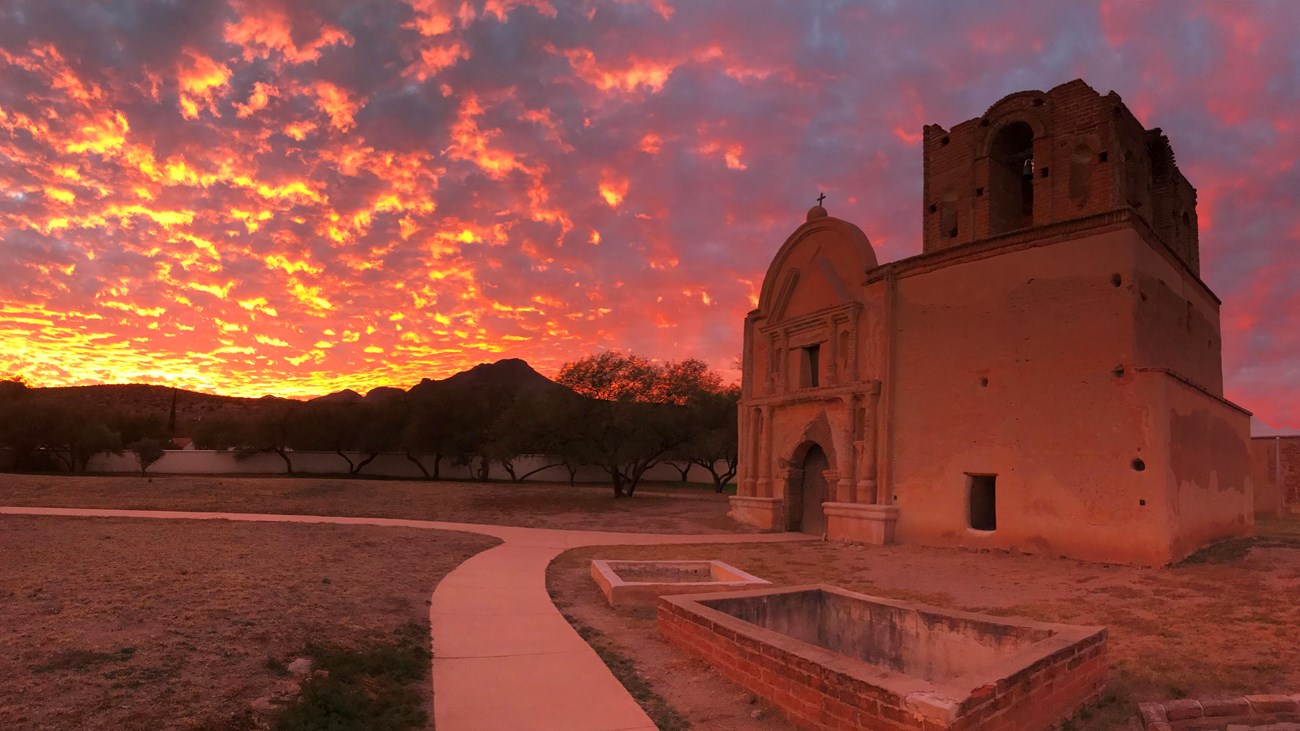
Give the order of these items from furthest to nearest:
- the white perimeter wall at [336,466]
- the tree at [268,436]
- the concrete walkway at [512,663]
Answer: the tree at [268,436] → the white perimeter wall at [336,466] → the concrete walkway at [512,663]

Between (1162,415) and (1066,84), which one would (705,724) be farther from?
(1066,84)

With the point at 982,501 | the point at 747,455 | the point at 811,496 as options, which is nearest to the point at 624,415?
the point at 747,455

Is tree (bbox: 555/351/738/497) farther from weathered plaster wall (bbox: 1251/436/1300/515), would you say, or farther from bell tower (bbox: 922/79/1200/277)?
weathered plaster wall (bbox: 1251/436/1300/515)

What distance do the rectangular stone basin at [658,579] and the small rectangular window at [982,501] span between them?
23.8 feet

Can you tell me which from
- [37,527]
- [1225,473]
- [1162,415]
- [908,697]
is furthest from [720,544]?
[37,527]

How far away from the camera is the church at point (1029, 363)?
44.1 ft

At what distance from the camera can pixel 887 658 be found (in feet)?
23.5

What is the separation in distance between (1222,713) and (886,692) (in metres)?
3.36

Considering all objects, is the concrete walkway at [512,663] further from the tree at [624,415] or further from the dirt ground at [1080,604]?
the tree at [624,415]

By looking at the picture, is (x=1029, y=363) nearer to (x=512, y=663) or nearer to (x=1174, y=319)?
(x=1174, y=319)

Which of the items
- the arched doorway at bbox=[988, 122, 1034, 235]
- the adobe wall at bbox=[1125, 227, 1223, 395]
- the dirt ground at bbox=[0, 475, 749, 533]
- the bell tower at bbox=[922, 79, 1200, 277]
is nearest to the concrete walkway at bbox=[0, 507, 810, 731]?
the dirt ground at bbox=[0, 475, 749, 533]

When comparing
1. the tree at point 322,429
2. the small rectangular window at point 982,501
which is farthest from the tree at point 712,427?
the tree at point 322,429

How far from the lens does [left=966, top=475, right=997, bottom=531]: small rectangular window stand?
15.7m

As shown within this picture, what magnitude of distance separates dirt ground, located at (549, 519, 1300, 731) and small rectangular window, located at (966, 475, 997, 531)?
3.57ft
